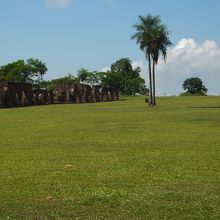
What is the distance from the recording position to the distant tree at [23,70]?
136500 millimetres

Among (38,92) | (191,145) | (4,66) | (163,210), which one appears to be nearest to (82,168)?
(163,210)

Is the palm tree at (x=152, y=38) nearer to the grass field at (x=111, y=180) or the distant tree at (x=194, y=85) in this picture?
the grass field at (x=111, y=180)

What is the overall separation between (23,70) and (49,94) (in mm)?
45655

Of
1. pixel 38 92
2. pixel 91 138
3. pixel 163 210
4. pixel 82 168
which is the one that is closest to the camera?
pixel 163 210

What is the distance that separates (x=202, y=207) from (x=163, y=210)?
24.0 inches

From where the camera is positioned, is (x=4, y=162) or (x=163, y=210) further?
(x=4, y=162)

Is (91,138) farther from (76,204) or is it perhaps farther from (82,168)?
(76,204)

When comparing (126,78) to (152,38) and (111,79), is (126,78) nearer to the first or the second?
(111,79)

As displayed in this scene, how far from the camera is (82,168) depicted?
1266 cm

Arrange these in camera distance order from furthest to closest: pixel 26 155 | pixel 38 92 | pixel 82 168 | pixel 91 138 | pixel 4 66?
pixel 4 66, pixel 38 92, pixel 91 138, pixel 26 155, pixel 82 168

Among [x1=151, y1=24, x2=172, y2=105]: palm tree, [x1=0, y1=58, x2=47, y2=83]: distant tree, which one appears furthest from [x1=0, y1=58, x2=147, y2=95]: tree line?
[x1=151, y1=24, x2=172, y2=105]: palm tree

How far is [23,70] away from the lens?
139m

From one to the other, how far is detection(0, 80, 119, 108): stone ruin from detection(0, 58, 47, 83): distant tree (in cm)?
3156

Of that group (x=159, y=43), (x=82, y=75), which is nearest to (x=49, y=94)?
(x=159, y=43)
